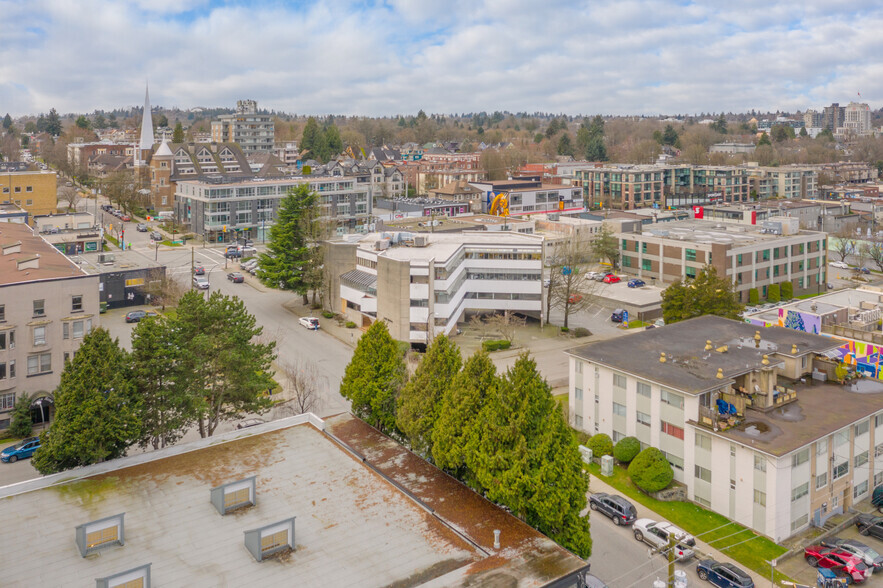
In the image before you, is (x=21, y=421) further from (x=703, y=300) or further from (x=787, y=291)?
(x=787, y=291)

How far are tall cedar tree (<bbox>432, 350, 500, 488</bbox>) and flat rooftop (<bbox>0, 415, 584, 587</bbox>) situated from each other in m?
0.58

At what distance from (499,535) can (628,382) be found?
12255 mm

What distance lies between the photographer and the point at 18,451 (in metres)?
26.2

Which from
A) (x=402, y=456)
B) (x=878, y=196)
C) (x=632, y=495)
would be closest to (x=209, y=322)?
(x=402, y=456)

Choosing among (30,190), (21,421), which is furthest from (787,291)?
(30,190)

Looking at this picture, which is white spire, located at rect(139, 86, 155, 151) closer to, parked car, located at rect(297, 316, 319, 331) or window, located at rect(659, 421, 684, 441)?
parked car, located at rect(297, 316, 319, 331)

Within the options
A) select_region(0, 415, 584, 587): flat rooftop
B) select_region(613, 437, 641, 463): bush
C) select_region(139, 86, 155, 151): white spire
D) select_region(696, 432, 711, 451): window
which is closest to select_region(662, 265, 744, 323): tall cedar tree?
select_region(613, 437, 641, 463): bush

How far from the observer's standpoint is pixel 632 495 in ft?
80.6

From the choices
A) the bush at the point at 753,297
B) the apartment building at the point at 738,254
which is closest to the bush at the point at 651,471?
the apartment building at the point at 738,254

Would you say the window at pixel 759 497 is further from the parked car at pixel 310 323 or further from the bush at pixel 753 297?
the bush at pixel 753 297

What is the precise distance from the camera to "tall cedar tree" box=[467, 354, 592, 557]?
680 inches

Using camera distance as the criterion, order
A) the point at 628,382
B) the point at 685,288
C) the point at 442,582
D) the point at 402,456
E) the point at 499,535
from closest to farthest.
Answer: the point at 442,582 → the point at 499,535 → the point at 402,456 → the point at 628,382 → the point at 685,288

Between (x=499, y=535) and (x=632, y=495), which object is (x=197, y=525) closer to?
(x=499, y=535)

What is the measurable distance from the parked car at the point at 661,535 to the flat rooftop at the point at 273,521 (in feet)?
20.6
